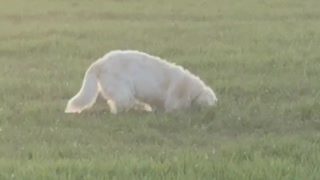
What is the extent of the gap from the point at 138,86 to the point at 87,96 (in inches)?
24.6

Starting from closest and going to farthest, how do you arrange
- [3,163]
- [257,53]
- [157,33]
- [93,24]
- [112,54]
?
[3,163] < [112,54] < [257,53] < [157,33] < [93,24]

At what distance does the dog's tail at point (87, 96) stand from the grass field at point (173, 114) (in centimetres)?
12

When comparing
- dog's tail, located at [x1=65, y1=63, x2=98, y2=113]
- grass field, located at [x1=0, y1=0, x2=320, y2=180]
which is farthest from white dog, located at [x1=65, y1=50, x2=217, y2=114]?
grass field, located at [x1=0, y1=0, x2=320, y2=180]

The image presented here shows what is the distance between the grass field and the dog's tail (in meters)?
0.12

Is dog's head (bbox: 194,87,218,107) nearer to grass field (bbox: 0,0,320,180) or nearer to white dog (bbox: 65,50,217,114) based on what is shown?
white dog (bbox: 65,50,217,114)

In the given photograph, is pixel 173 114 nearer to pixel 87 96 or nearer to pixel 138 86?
pixel 138 86

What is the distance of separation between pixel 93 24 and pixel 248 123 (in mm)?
9740

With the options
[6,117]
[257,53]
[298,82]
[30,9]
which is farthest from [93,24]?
[6,117]

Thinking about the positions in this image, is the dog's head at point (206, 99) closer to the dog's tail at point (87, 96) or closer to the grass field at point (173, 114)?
the grass field at point (173, 114)

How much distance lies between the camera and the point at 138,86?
30.7ft

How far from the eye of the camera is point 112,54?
9328mm

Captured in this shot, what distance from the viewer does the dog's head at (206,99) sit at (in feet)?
30.4

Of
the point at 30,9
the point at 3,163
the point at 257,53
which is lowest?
the point at 30,9

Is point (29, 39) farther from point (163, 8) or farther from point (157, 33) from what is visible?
point (163, 8)
